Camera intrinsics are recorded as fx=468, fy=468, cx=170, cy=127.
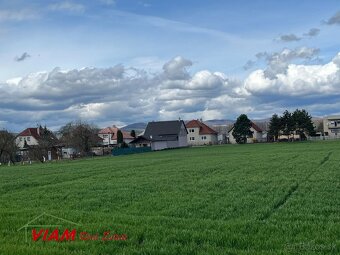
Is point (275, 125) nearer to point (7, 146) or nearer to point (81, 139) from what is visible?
Answer: point (81, 139)

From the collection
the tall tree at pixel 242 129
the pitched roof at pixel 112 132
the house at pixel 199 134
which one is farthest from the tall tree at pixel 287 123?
the pitched roof at pixel 112 132

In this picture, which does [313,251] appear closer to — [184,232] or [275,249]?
[275,249]

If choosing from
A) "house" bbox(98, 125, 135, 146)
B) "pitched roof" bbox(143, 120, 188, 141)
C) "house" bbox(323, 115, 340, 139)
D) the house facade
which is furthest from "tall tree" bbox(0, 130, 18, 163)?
"house" bbox(323, 115, 340, 139)

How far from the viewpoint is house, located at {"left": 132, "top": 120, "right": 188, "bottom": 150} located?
13902 centimetres

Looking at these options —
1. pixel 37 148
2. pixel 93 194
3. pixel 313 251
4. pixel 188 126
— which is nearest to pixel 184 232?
pixel 313 251

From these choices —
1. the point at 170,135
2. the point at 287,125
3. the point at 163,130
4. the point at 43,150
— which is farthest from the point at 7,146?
the point at 287,125

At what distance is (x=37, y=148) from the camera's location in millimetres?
98438

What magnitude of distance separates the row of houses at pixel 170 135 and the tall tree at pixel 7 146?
15.5 m

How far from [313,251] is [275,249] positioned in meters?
0.66

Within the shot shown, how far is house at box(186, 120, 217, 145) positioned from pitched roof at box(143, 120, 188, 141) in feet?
96.1

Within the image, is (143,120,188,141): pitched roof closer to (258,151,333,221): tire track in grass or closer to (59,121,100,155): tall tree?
(59,121,100,155): tall tree

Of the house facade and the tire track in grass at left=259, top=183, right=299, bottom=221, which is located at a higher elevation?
the house facade

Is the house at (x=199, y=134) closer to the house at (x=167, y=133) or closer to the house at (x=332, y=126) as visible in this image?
the house at (x=167, y=133)

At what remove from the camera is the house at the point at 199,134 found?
175000 mm
